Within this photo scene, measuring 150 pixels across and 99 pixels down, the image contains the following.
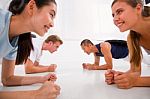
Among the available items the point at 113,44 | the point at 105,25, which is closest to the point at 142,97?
the point at 113,44

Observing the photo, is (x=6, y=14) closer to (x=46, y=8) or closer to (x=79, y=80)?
(x=46, y=8)

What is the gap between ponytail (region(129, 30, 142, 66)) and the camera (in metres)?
0.75

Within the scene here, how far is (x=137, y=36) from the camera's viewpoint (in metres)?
0.78

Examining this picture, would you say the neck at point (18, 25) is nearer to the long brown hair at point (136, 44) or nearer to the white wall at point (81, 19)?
the long brown hair at point (136, 44)

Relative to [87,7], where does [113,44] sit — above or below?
below

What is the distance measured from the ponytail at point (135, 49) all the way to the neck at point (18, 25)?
1.20 ft

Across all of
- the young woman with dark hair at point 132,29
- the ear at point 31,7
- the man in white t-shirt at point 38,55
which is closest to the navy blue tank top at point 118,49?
the man in white t-shirt at point 38,55

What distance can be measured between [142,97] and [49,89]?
0.78 ft

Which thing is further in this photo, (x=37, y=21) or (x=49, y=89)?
(x=37, y=21)

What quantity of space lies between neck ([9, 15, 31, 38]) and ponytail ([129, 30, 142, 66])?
0.37 metres

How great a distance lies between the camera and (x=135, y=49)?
2.47 feet

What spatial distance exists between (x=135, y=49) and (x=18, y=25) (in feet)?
1.32

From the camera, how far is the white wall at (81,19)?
205 cm

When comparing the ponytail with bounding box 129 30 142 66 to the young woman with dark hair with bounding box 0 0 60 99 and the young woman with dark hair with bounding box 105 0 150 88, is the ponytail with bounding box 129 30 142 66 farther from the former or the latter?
the young woman with dark hair with bounding box 0 0 60 99
